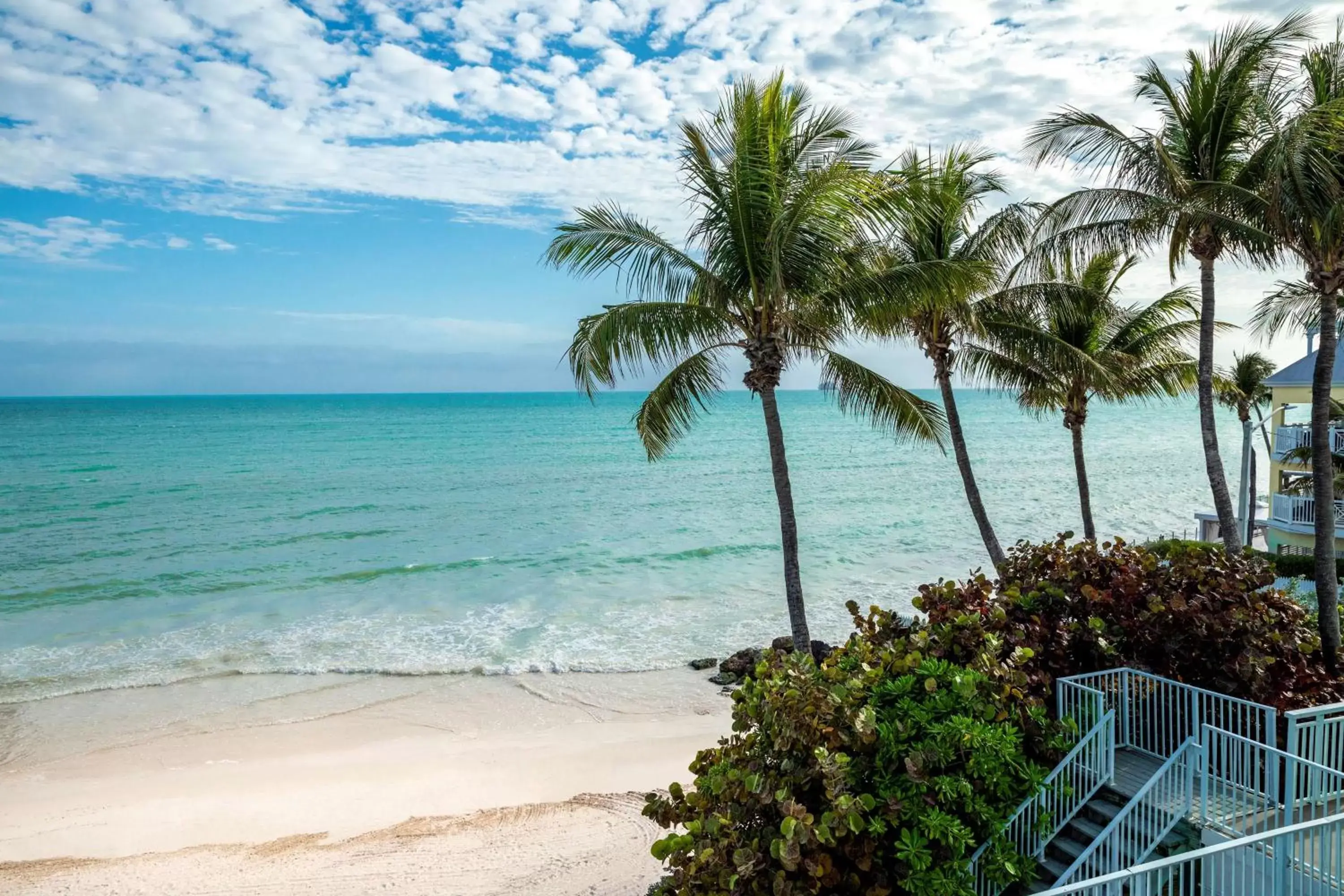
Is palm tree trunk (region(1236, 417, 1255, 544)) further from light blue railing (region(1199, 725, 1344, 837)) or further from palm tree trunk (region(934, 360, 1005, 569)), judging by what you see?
light blue railing (region(1199, 725, 1344, 837))

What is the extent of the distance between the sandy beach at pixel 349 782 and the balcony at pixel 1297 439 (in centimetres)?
1716

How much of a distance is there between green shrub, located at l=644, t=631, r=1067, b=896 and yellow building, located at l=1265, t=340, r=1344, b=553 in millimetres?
18916

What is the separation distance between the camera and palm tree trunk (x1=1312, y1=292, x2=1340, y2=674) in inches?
401

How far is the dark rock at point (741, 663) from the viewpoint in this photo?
17.1 meters

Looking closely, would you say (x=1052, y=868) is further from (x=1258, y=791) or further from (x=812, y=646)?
(x=812, y=646)

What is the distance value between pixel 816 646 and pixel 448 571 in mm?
15094

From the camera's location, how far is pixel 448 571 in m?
27.5

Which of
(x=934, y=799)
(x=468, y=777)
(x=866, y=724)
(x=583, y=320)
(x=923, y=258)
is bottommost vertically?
(x=468, y=777)

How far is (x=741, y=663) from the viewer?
17.3 m

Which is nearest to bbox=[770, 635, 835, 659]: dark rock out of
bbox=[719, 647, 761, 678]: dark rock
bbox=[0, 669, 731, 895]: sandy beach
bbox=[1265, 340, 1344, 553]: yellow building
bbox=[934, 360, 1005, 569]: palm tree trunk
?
bbox=[719, 647, 761, 678]: dark rock

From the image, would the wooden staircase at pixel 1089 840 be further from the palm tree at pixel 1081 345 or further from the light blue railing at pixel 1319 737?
the palm tree at pixel 1081 345

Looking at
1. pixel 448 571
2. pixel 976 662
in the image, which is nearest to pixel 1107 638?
pixel 976 662

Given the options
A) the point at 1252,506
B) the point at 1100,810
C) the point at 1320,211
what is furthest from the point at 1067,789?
the point at 1252,506

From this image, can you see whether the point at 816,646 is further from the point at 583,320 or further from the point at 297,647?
the point at 297,647
